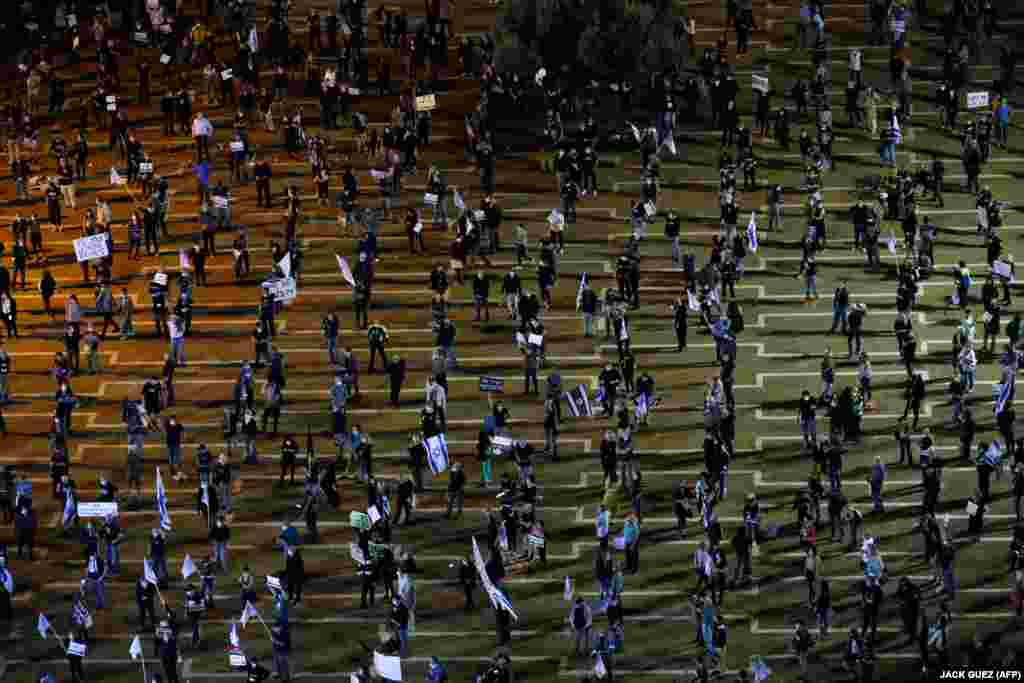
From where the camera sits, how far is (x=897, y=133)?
108938mm

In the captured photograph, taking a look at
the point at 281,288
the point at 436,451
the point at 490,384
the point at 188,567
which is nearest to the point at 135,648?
the point at 188,567

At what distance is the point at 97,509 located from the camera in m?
89.7

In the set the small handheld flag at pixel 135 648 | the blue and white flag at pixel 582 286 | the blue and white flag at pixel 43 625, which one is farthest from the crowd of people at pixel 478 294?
the small handheld flag at pixel 135 648

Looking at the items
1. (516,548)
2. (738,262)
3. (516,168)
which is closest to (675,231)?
(738,262)

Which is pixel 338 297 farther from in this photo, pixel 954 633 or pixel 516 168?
pixel 954 633

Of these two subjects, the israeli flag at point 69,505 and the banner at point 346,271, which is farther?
the banner at point 346,271

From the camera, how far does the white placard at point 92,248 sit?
101875 mm

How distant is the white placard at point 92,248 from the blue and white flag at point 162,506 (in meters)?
11.0

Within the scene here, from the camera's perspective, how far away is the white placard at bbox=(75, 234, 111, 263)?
334 feet

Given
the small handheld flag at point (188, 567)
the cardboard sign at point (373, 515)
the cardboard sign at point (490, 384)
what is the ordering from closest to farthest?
the small handheld flag at point (188, 567)
the cardboard sign at point (373, 515)
the cardboard sign at point (490, 384)

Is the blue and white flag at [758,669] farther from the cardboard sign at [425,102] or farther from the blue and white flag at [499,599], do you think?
the cardboard sign at [425,102]

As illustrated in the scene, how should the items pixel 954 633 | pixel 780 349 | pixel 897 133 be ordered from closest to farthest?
1. pixel 954 633
2. pixel 780 349
3. pixel 897 133

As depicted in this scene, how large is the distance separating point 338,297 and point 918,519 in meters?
20.4

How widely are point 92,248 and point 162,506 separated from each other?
13519 mm
